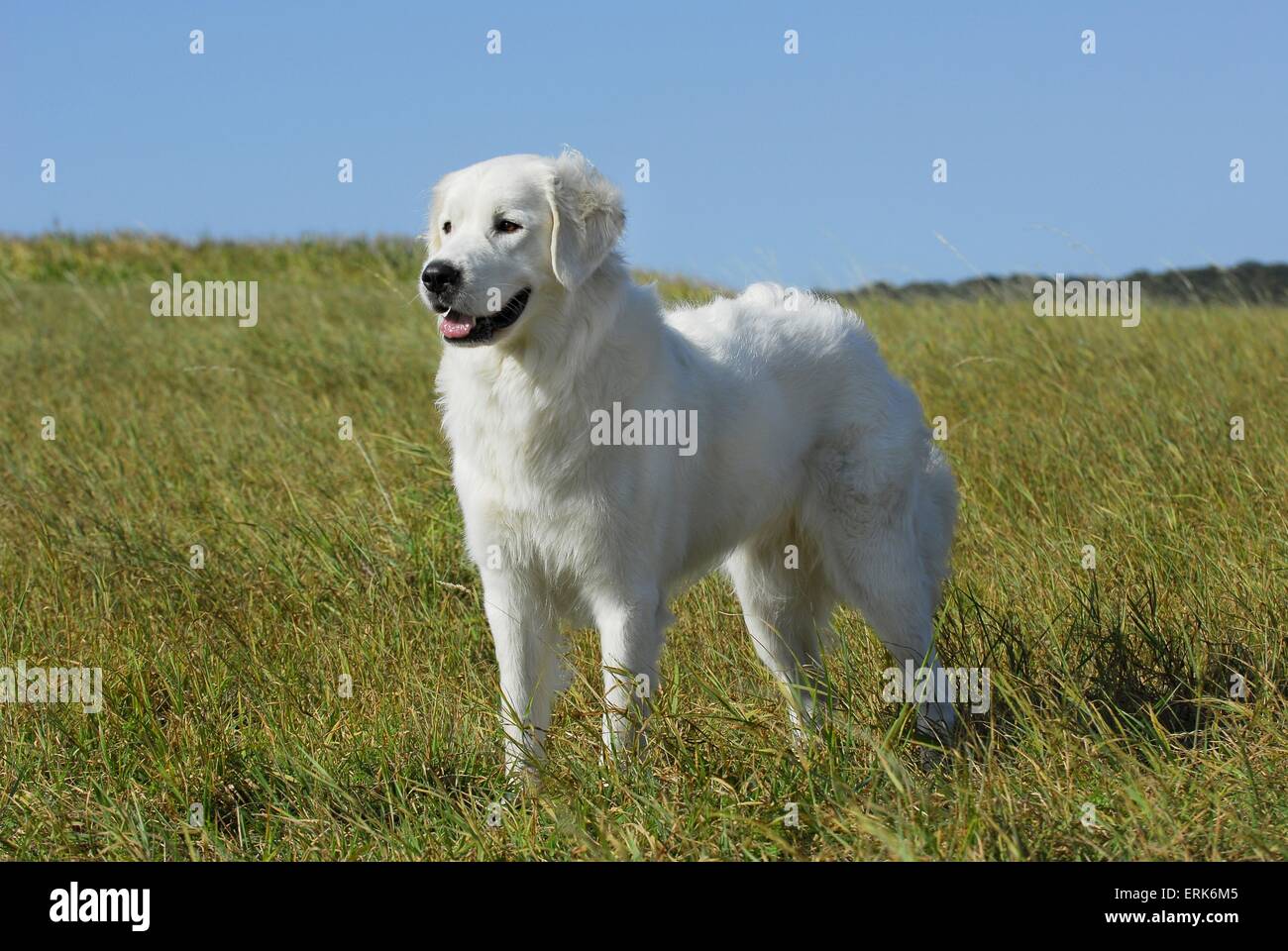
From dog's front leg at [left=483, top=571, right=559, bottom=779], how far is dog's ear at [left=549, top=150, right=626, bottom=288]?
35.6 inches

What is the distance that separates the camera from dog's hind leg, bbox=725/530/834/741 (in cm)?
432

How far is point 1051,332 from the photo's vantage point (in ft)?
27.5

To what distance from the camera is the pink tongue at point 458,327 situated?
3395mm

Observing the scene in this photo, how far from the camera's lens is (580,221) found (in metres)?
3.47

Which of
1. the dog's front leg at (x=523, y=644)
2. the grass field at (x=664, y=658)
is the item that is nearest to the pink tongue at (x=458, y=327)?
the dog's front leg at (x=523, y=644)

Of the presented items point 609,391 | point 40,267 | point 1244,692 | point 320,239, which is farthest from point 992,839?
point 40,267

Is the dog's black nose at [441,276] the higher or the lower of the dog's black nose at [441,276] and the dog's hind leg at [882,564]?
the higher

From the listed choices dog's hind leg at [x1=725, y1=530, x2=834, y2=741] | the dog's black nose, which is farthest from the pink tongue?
dog's hind leg at [x1=725, y1=530, x2=834, y2=741]

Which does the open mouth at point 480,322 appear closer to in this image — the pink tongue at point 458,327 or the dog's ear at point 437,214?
the pink tongue at point 458,327

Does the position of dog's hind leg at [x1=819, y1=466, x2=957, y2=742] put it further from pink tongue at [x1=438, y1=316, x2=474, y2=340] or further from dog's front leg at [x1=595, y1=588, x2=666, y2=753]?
pink tongue at [x1=438, y1=316, x2=474, y2=340]

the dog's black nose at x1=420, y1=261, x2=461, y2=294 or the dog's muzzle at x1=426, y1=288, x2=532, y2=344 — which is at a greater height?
the dog's black nose at x1=420, y1=261, x2=461, y2=294

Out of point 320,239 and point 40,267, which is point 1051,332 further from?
point 40,267

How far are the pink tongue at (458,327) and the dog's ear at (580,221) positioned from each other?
0.94ft
